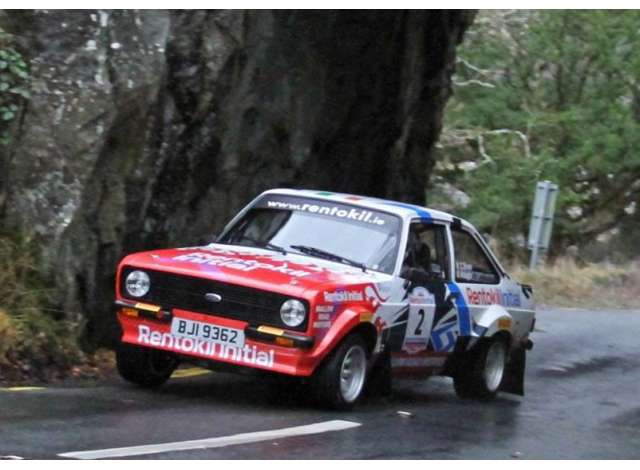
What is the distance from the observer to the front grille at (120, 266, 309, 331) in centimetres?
990

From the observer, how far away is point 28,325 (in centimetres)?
1149

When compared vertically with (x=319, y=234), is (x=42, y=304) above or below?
below

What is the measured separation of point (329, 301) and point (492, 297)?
295 centimetres

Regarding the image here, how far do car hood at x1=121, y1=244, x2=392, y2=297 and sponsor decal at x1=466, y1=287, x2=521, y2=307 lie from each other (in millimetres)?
1469

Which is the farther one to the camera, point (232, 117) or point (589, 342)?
point (589, 342)

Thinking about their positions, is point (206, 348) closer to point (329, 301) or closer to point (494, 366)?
point (329, 301)

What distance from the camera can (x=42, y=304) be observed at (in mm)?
12016

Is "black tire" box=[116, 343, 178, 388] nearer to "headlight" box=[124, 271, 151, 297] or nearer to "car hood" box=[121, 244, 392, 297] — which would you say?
"headlight" box=[124, 271, 151, 297]

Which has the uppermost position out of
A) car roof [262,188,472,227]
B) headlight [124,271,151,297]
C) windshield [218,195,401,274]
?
car roof [262,188,472,227]

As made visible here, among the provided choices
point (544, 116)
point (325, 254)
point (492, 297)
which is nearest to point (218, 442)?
point (325, 254)

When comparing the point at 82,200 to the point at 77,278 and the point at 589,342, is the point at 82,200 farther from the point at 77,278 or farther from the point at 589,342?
the point at 589,342

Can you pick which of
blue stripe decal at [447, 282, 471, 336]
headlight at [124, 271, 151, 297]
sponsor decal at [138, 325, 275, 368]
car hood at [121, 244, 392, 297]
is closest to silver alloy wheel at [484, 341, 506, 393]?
blue stripe decal at [447, 282, 471, 336]

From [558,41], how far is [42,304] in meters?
26.9

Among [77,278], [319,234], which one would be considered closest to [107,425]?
[319,234]
